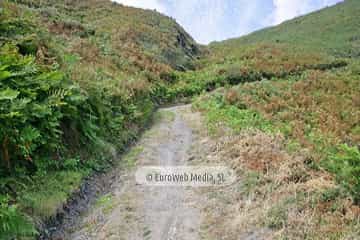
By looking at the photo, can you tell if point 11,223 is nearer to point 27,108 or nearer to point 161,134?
point 27,108

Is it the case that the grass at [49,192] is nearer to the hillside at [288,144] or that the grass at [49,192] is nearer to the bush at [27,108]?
the bush at [27,108]

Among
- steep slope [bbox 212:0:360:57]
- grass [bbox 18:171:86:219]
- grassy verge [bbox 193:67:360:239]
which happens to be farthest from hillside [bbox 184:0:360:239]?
steep slope [bbox 212:0:360:57]

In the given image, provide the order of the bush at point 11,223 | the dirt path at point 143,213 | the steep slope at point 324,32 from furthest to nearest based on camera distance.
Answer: the steep slope at point 324,32 → the dirt path at point 143,213 → the bush at point 11,223

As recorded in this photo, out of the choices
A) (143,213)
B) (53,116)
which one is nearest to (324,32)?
(53,116)

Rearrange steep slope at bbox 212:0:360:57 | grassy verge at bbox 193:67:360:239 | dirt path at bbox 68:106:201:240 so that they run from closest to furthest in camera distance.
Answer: grassy verge at bbox 193:67:360:239
dirt path at bbox 68:106:201:240
steep slope at bbox 212:0:360:57

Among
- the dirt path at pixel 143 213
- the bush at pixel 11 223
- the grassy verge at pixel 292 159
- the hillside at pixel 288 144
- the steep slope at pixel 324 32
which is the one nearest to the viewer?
the bush at pixel 11 223

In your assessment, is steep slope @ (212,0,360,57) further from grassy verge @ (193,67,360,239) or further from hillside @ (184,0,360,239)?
grassy verge @ (193,67,360,239)

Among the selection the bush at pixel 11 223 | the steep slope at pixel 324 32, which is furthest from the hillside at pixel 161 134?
the steep slope at pixel 324 32

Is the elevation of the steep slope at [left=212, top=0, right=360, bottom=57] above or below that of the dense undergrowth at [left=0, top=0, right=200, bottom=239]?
above

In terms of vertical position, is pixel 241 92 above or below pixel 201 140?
above

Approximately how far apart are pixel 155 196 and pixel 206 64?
2808cm

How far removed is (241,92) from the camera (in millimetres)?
20000

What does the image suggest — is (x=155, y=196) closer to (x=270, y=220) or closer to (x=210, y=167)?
(x=210, y=167)

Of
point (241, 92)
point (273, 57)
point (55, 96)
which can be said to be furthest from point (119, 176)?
point (273, 57)
